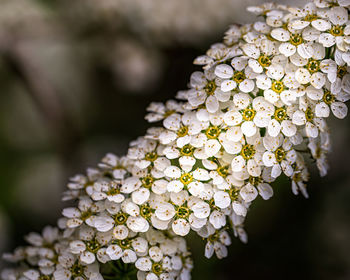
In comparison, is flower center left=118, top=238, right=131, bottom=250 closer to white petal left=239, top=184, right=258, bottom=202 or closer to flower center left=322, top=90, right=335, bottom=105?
white petal left=239, top=184, right=258, bottom=202

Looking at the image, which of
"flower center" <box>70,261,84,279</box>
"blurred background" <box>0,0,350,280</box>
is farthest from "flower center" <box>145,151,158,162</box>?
"blurred background" <box>0,0,350,280</box>

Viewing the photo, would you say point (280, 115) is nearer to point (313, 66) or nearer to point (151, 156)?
point (313, 66)

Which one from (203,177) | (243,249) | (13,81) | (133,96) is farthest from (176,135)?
(13,81)

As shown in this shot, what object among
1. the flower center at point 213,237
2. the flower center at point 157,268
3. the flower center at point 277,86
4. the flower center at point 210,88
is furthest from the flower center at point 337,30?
the flower center at point 157,268

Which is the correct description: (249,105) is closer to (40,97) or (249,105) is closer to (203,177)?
(203,177)

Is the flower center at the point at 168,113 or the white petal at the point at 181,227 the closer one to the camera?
the white petal at the point at 181,227

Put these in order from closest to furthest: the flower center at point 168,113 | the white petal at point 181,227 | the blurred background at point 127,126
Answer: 1. the white petal at point 181,227
2. the flower center at point 168,113
3. the blurred background at point 127,126

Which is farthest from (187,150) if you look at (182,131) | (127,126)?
(127,126)

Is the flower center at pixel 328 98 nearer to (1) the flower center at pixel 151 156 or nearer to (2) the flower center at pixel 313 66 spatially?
(2) the flower center at pixel 313 66
